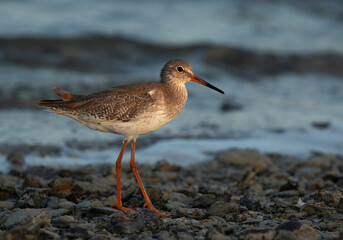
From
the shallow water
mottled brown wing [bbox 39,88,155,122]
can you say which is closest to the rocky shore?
mottled brown wing [bbox 39,88,155,122]

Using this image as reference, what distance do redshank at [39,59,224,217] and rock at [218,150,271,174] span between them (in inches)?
105

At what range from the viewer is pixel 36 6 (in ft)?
69.2

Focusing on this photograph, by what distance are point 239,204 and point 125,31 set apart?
1434 cm

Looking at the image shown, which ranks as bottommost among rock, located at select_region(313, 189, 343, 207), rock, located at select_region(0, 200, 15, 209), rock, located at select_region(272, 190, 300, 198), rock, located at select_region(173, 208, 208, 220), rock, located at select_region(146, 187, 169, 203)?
rock, located at select_region(0, 200, 15, 209)

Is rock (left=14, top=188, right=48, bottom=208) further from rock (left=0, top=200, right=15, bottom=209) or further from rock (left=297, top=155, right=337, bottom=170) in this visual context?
rock (left=297, top=155, right=337, bottom=170)

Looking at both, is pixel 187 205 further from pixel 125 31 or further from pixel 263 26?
pixel 263 26

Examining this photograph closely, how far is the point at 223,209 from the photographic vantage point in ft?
20.4

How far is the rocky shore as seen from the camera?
5324 mm

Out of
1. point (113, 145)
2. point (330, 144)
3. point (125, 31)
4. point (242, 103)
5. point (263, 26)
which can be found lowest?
point (113, 145)

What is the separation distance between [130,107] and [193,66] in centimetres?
1105

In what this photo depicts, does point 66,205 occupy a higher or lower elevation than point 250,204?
lower

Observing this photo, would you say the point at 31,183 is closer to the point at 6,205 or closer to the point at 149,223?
the point at 6,205

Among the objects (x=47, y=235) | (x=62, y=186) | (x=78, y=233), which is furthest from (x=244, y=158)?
(x=47, y=235)

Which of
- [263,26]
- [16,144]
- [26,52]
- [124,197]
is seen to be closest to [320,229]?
[124,197]
